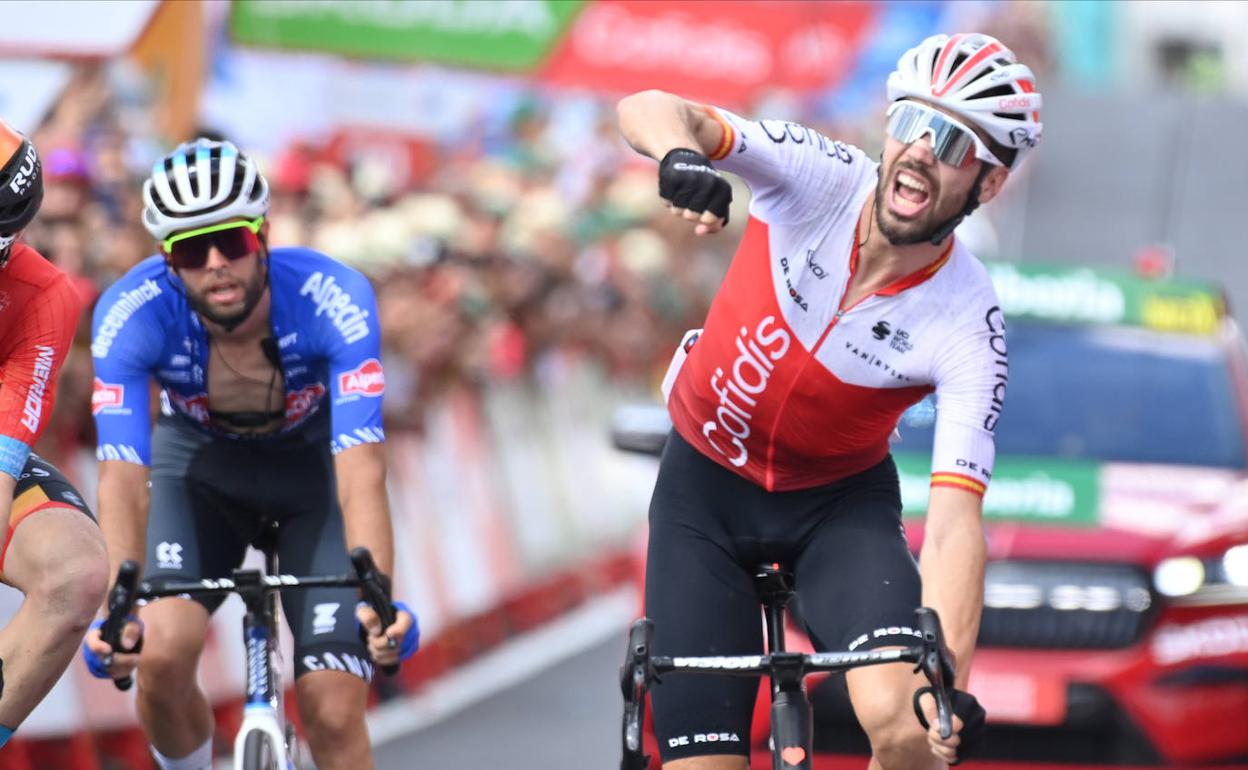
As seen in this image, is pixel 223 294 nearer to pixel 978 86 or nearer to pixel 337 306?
pixel 337 306

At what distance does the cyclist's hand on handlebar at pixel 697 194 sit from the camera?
14.9ft

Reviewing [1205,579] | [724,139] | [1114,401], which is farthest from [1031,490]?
[724,139]

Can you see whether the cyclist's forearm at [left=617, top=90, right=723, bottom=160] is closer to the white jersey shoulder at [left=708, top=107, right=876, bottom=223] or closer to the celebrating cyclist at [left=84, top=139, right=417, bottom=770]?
the white jersey shoulder at [left=708, top=107, right=876, bottom=223]

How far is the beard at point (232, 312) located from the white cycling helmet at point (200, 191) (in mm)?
189

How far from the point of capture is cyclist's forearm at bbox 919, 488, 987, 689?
204 inches

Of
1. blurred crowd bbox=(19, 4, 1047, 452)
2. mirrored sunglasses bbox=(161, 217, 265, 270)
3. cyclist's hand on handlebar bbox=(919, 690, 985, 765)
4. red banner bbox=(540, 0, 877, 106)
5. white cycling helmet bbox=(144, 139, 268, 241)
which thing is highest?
red banner bbox=(540, 0, 877, 106)

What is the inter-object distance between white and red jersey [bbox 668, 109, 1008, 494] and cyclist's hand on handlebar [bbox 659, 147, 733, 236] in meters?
A: 0.66

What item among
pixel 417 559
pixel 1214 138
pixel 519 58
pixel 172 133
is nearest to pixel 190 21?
pixel 172 133

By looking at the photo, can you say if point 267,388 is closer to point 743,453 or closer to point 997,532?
point 743,453

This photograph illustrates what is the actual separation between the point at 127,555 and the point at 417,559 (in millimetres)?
5756

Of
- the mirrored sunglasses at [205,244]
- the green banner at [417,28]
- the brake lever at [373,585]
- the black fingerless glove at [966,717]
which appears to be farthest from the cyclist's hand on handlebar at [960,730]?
the green banner at [417,28]

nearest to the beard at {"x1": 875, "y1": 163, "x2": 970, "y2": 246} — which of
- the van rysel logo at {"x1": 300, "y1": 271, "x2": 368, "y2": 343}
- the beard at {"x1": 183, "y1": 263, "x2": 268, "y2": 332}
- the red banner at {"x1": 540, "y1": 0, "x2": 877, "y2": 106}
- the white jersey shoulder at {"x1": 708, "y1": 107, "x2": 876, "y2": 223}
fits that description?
the white jersey shoulder at {"x1": 708, "y1": 107, "x2": 876, "y2": 223}

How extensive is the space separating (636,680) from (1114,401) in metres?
4.50

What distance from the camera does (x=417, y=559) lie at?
11.8 metres
